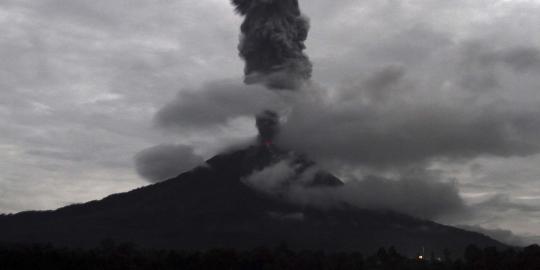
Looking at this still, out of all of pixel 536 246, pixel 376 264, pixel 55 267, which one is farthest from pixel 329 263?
pixel 55 267

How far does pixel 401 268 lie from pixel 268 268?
20.7 metres

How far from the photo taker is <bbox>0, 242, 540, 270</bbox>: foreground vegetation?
104 metres

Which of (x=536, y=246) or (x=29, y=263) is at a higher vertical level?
(x=536, y=246)

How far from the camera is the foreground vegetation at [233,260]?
10356 cm

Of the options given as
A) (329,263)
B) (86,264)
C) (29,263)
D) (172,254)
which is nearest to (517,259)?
(329,263)

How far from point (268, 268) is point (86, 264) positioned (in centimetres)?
2812

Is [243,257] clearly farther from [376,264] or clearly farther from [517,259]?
[517,259]

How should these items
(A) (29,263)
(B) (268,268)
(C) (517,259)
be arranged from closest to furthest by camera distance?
(A) (29,263)
(C) (517,259)
(B) (268,268)

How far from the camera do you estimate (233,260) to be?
381 feet

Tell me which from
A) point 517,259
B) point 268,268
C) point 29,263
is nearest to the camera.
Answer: point 29,263

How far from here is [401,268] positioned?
11838 centimetres

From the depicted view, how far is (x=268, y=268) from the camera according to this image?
384ft

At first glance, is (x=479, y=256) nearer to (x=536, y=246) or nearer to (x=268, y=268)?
(x=536, y=246)

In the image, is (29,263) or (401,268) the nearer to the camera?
(29,263)
